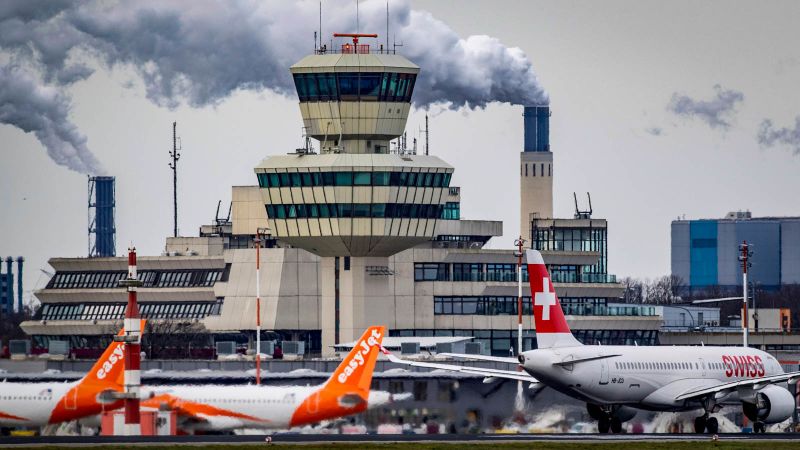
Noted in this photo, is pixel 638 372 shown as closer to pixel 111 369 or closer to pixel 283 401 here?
pixel 283 401

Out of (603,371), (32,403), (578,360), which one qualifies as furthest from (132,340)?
(603,371)

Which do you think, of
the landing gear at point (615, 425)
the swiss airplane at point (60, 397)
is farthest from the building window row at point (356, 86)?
the landing gear at point (615, 425)

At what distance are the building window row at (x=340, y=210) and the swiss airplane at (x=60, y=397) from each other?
72712 millimetres

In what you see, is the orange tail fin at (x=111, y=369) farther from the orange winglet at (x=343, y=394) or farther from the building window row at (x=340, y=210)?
the building window row at (x=340, y=210)

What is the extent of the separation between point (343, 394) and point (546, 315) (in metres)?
11.7

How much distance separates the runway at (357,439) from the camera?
303 ft

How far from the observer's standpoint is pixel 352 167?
582 feet

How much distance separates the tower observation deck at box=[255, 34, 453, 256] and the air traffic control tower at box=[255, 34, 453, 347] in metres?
0.09

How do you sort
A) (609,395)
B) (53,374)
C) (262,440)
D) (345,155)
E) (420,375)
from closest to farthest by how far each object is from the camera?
(262,440)
(609,395)
(420,375)
(53,374)
(345,155)

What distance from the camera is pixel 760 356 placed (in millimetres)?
114062

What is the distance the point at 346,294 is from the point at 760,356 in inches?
2995

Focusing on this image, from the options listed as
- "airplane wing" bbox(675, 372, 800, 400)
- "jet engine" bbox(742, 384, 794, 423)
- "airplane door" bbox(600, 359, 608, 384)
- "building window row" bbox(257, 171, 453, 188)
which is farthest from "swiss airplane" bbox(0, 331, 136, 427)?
"building window row" bbox(257, 171, 453, 188)

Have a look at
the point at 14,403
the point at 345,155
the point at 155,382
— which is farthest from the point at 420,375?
the point at 345,155

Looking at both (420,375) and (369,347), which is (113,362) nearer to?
(369,347)
